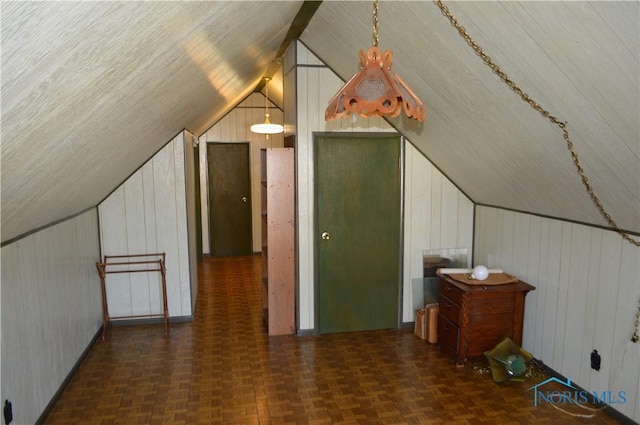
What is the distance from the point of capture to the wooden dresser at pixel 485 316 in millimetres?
3734

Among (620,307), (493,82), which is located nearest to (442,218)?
(620,307)

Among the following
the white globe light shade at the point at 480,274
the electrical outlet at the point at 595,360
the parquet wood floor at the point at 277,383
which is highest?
the white globe light shade at the point at 480,274

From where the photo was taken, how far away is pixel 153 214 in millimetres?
4750

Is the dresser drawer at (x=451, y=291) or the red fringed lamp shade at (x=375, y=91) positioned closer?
the red fringed lamp shade at (x=375, y=91)

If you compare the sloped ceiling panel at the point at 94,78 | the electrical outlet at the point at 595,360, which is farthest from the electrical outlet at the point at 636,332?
the sloped ceiling panel at the point at 94,78

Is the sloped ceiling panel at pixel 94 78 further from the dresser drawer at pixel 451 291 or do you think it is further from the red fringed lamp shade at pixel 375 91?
the dresser drawer at pixel 451 291

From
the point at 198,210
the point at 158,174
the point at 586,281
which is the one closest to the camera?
the point at 586,281

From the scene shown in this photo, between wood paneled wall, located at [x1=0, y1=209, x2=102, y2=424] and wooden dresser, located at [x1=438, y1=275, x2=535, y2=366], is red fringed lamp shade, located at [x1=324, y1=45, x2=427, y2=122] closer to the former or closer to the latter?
wood paneled wall, located at [x1=0, y1=209, x2=102, y2=424]

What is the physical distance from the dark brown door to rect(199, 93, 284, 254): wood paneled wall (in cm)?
8

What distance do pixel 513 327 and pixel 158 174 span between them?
359cm

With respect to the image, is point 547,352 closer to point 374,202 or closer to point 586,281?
point 586,281

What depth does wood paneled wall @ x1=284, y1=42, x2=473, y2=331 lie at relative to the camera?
433 cm

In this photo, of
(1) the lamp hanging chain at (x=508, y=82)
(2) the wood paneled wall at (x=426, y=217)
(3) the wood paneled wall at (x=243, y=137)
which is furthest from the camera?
(3) the wood paneled wall at (x=243, y=137)

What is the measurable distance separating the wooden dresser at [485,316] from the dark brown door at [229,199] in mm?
5048
